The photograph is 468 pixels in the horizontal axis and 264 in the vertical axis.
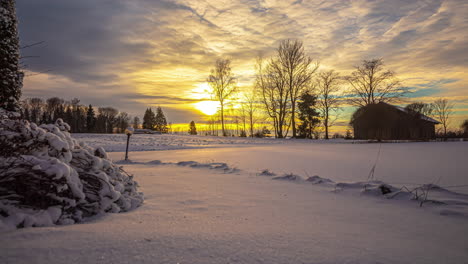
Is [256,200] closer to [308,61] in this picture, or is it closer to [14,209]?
[14,209]

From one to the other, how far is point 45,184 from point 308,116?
26.7 m

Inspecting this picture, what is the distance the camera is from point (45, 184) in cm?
145

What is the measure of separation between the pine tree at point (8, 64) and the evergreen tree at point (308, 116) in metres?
23.7

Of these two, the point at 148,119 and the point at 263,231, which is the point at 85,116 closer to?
the point at 148,119

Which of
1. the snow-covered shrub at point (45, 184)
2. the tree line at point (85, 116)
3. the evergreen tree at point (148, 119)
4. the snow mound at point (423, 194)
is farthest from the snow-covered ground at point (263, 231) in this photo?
the evergreen tree at point (148, 119)

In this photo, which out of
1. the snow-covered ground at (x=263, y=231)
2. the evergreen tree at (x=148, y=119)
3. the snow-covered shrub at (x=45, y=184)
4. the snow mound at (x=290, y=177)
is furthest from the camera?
the evergreen tree at (x=148, y=119)

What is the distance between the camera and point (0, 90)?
421 centimetres

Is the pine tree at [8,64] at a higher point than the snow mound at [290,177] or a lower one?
higher

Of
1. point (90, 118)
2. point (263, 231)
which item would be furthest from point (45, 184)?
point (90, 118)

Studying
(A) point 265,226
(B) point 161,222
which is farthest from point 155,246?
(A) point 265,226

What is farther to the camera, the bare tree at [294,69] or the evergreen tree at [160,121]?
the evergreen tree at [160,121]

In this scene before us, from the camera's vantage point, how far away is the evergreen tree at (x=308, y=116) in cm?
2521

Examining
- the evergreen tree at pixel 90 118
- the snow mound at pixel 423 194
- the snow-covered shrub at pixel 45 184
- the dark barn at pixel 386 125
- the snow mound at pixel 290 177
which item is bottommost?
the snow mound at pixel 290 177

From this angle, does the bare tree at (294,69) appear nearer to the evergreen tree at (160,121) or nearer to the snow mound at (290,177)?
the snow mound at (290,177)
